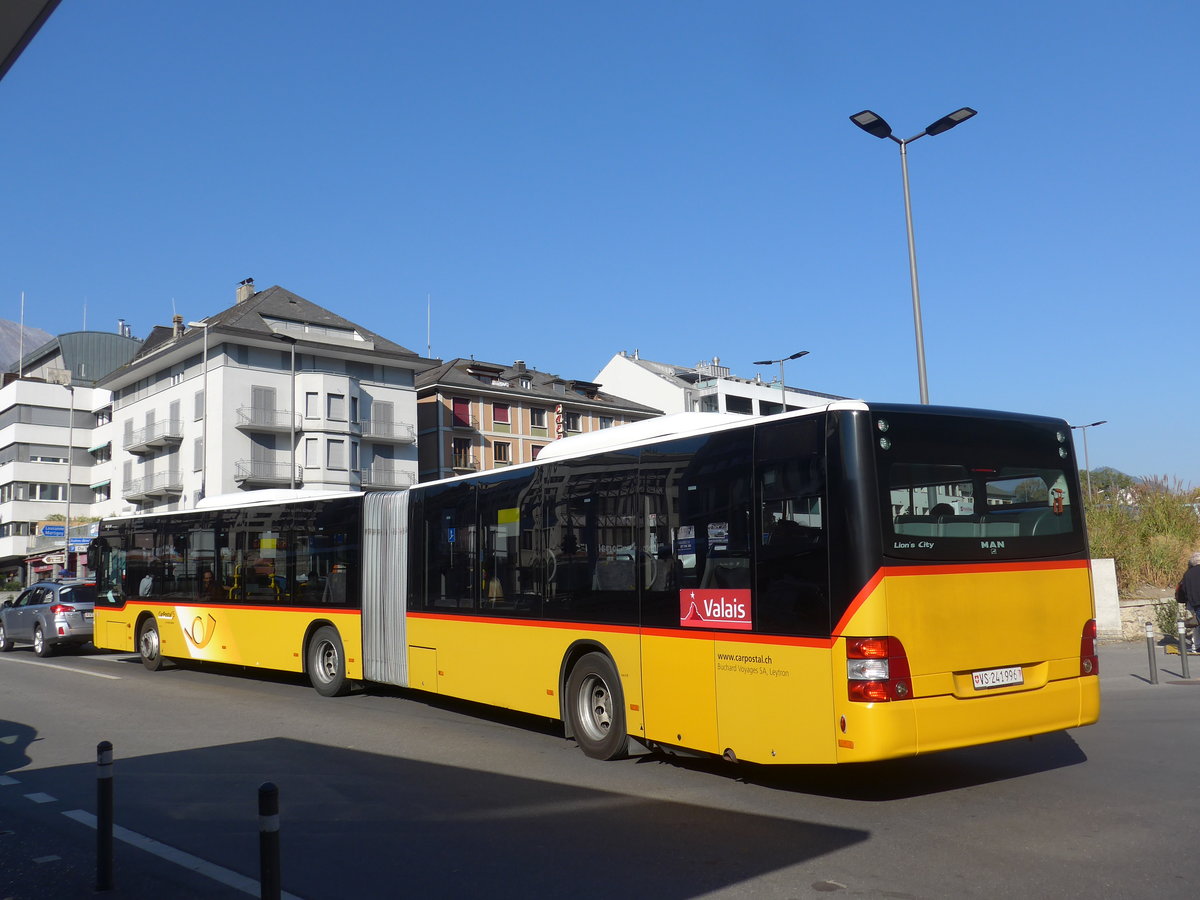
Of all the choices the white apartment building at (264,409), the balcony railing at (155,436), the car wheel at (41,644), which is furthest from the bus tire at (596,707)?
the balcony railing at (155,436)

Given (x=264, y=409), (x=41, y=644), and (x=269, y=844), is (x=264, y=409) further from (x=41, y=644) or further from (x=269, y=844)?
(x=269, y=844)

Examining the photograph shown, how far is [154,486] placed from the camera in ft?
208

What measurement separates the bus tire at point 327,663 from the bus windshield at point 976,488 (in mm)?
9602

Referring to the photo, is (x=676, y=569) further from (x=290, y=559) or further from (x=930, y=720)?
(x=290, y=559)

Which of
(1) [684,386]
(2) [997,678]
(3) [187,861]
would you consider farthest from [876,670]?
(1) [684,386]

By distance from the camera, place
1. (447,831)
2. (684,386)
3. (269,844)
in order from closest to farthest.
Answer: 1. (269,844)
2. (447,831)
3. (684,386)

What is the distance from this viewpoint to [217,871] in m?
6.41

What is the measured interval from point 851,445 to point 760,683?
1.93m

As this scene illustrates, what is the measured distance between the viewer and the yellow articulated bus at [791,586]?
742 centimetres

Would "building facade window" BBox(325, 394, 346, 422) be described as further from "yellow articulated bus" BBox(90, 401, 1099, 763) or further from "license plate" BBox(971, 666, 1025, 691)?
"license plate" BBox(971, 666, 1025, 691)

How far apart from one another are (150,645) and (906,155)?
53.8 ft

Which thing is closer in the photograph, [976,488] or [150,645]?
[976,488]

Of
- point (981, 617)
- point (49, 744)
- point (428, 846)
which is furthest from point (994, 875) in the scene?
point (49, 744)

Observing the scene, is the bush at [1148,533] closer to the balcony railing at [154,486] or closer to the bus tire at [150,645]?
the bus tire at [150,645]
